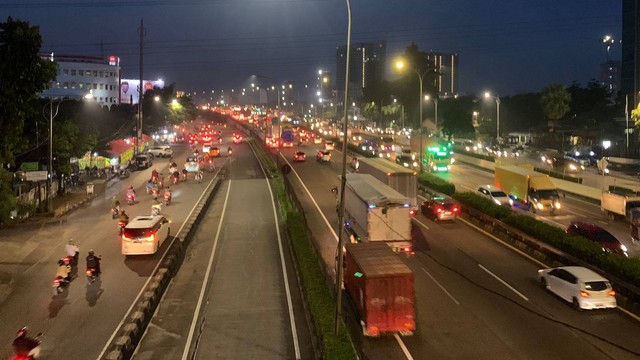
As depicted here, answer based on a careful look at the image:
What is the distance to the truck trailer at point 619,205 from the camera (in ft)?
105

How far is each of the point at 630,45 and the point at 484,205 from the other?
69.7 m

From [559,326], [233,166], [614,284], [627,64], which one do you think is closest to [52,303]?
[559,326]

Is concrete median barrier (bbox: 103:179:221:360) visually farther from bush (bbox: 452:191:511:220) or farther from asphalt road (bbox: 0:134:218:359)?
bush (bbox: 452:191:511:220)

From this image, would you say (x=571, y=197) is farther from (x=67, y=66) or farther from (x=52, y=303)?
(x=67, y=66)

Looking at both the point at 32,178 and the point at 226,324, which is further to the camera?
the point at 32,178

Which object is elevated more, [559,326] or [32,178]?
[32,178]

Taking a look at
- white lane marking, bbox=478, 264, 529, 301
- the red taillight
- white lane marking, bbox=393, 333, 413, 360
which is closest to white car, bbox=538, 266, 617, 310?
white lane marking, bbox=478, 264, 529, 301

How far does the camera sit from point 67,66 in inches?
5531

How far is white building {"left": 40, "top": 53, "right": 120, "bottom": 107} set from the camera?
455 ft

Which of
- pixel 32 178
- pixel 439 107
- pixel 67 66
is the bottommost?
pixel 32 178

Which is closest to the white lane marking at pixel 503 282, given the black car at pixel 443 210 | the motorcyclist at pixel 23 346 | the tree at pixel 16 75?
the black car at pixel 443 210

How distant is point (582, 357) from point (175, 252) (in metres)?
16.1

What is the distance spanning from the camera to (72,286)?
2041 cm

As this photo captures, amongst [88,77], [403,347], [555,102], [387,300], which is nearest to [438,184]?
[387,300]
